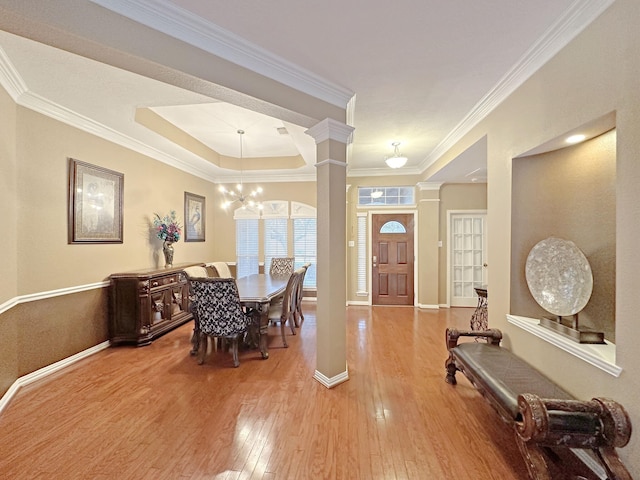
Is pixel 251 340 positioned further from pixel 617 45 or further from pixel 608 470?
pixel 617 45

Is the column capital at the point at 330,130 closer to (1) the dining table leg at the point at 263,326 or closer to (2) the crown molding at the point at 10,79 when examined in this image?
(1) the dining table leg at the point at 263,326

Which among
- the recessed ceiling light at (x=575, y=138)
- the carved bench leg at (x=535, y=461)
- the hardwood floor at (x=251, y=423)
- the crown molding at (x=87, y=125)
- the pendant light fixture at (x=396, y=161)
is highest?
the crown molding at (x=87, y=125)

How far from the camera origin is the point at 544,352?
2045mm

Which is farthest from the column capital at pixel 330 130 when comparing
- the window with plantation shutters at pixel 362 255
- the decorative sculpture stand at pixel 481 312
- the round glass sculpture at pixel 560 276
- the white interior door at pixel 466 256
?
the white interior door at pixel 466 256

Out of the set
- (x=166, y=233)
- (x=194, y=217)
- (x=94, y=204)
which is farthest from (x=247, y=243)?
(x=94, y=204)

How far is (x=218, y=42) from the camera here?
6.22ft

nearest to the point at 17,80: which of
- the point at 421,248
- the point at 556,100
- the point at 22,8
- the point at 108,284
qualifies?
the point at 22,8

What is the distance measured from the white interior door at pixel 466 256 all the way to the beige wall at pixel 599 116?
3368mm

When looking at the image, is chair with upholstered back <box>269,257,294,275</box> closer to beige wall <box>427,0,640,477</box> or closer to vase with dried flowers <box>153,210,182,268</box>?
vase with dried flowers <box>153,210,182,268</box>

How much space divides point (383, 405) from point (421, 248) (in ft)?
12.5

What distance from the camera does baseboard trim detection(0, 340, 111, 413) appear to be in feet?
7.70

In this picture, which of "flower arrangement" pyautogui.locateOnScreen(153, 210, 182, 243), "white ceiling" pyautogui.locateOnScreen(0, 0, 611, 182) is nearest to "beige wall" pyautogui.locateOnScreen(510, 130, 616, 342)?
"white ceiling" pyautogui.locateOnScreen(0, 0, 611, 182)

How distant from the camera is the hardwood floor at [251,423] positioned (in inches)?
65.9

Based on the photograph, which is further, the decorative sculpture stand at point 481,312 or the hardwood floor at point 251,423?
the decorative sculpture stand at point 481,312
